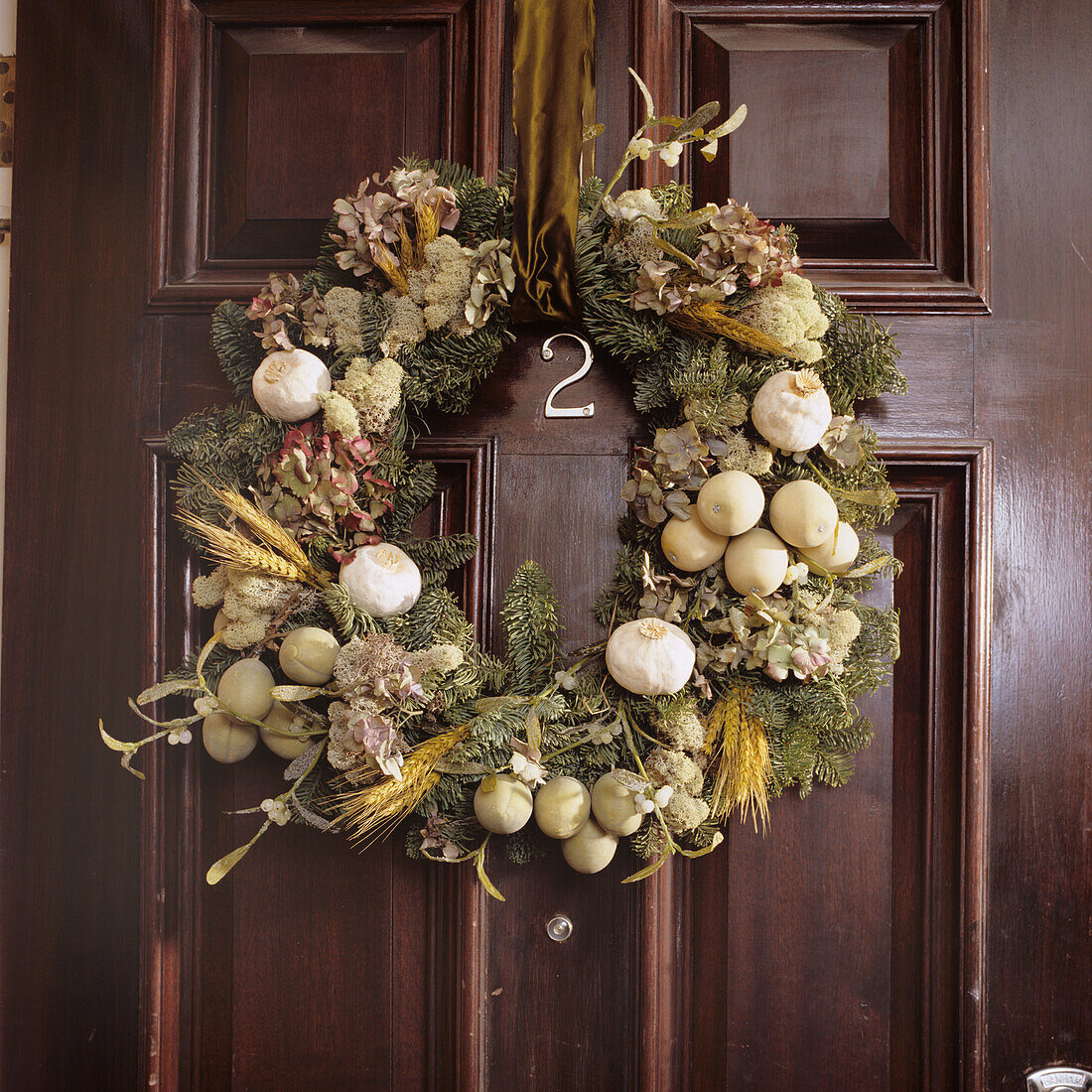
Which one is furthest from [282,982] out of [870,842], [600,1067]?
[870,842]

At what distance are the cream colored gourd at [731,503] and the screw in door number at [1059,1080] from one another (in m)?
0.63

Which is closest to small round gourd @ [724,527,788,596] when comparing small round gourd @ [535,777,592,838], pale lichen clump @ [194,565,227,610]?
small round gourd @ [535,777,592,838]

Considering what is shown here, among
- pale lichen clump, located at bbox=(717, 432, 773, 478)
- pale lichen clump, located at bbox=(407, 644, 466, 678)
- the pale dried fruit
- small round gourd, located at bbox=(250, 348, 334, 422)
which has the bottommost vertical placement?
the pale dried fruit

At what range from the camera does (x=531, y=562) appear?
2.13 feet

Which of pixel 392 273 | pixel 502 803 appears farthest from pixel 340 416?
pixel 502 803

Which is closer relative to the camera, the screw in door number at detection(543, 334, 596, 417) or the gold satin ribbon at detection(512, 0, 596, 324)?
the gold satin ribbon at detection(512, 0, 596, 324)

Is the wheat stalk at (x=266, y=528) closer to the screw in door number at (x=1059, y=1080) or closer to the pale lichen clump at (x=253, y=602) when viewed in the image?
the pale lichen clump at (x=253, y=602)

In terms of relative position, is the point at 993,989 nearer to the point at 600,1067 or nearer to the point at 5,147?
the point at 600,1067

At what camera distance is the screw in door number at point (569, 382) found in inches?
27.1

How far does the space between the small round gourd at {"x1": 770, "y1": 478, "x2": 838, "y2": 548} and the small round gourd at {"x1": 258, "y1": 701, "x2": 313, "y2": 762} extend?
0.44 m

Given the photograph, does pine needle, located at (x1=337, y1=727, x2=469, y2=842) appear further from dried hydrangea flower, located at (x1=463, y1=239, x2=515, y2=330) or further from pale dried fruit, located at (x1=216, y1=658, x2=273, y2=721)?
dried hydrangea flower, located at (x1=463, y1=239, x2=515, y2=330)

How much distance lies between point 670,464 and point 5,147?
31.2 inches

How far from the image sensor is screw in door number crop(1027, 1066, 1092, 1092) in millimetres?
703

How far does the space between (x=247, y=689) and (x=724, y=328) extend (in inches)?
19.6
